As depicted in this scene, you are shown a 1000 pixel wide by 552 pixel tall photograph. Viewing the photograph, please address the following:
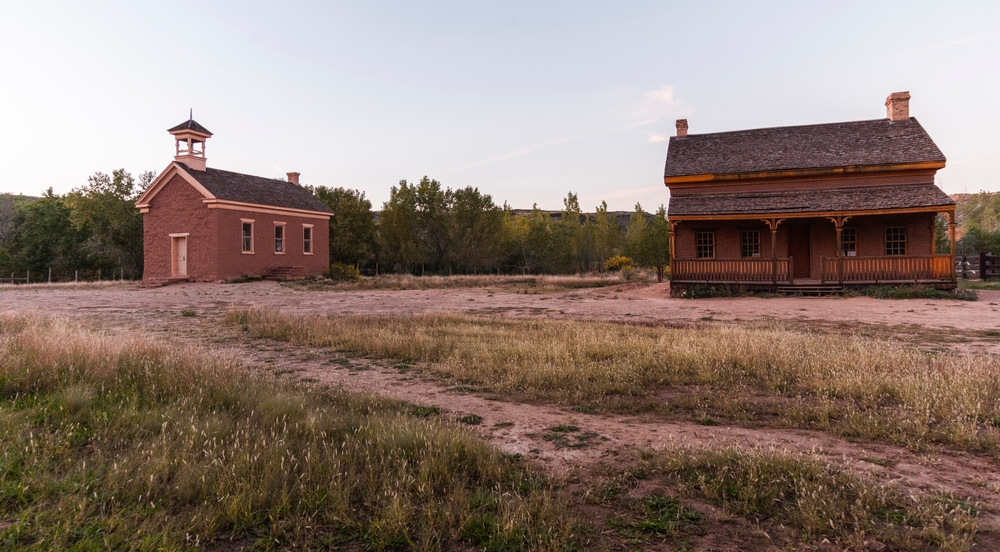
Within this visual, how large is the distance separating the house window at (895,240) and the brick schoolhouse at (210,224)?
3069 cm

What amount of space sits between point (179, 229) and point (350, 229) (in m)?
15.1

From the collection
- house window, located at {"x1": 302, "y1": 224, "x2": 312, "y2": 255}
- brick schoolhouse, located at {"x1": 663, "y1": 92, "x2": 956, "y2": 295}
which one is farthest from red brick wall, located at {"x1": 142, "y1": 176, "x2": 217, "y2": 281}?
brick schoolhouse, located at {"x1": 663, "y1": 92, "x2": 956, "y2": 295}

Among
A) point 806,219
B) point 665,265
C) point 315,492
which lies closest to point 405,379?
point 315,492

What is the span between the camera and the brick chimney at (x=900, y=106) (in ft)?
80.0

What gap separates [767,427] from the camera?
199 inches

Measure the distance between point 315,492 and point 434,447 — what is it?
96 cm

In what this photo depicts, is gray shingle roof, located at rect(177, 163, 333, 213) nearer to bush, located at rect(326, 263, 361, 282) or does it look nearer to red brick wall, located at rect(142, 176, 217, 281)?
red brick wall, located at rect(142, 176, 217, 281)

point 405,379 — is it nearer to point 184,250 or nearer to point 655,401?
point 655,401

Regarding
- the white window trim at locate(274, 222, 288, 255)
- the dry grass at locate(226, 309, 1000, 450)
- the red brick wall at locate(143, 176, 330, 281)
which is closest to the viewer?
the dry grass at locate(226, 309, 1000, 450)

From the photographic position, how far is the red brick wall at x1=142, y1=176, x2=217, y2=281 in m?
28.6

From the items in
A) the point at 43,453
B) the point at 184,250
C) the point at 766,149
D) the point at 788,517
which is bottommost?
the point at 788,517

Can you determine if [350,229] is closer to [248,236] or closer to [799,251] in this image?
[248,236]

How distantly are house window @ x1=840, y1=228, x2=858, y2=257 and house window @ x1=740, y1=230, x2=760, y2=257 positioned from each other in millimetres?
3316

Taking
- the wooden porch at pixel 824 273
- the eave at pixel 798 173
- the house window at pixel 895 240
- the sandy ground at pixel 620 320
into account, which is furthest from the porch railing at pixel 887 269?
the eave at pixel 798 173
